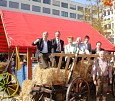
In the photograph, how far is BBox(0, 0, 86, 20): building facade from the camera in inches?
2445

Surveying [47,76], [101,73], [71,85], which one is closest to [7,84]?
[47,76]

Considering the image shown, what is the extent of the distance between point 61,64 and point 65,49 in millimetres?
656

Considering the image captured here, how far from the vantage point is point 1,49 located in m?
12.6

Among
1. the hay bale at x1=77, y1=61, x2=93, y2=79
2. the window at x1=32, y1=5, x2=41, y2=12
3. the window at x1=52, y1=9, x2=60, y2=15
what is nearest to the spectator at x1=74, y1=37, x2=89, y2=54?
the hay bale at x1=77, y1=61, x2=93, y2=79

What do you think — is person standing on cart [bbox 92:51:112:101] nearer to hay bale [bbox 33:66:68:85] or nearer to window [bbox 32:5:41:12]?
hay bale [bbox 33:66:68:85]

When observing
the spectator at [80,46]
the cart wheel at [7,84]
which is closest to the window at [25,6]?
the cart wheel at [7,84]

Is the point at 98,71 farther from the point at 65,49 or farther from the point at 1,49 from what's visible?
the point at 1,49

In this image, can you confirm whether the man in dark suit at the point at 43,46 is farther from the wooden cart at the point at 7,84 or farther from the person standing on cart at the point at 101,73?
the wooden cart at the point at 7,84

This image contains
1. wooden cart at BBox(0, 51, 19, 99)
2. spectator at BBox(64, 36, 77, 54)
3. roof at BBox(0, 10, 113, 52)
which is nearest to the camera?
spectator at BBox(64, 36, 77, 54)

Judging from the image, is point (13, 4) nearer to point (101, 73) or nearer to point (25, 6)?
point (25, 6)

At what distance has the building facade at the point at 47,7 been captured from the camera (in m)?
62.1

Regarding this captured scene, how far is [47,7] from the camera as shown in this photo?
70.2 m

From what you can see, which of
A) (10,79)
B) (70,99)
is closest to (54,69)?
(70,99)

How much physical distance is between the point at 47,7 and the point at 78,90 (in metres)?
63.4
